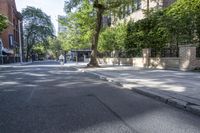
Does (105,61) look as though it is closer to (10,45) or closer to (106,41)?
(106,41)

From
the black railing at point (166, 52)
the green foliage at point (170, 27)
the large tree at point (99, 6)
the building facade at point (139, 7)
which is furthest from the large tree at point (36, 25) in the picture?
the black railing at point (166, 52)

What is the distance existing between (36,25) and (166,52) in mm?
71854

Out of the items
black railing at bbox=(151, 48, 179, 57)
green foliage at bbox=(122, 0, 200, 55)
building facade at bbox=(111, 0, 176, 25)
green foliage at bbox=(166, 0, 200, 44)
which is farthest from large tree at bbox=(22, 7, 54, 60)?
green foliage at bbox=(166, 0, 200, 44)

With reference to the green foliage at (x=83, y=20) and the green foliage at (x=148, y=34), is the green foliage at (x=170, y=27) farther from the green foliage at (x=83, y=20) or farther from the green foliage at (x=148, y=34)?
the green foliage at (x=83, y=20)

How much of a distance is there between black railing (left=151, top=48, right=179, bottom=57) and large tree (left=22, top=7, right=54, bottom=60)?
6871 centimetres

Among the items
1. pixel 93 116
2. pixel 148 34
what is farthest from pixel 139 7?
pixel 93 116

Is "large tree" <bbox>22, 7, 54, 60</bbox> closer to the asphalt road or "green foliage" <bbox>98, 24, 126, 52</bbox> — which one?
"green foliage" <bbox>98, 24, 126, 52</bbox>

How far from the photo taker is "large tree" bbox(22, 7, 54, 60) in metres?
91.0

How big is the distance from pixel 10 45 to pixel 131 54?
44847 millimetres

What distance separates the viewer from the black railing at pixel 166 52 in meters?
22.8

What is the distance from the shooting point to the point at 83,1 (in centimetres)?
3184

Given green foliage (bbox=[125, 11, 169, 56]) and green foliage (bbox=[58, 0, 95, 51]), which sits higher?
green foliage (bbox=[58, 0, 95, 51])

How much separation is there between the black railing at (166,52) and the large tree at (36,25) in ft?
225

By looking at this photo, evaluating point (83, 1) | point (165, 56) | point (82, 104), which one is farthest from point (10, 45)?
point (82, 104)
